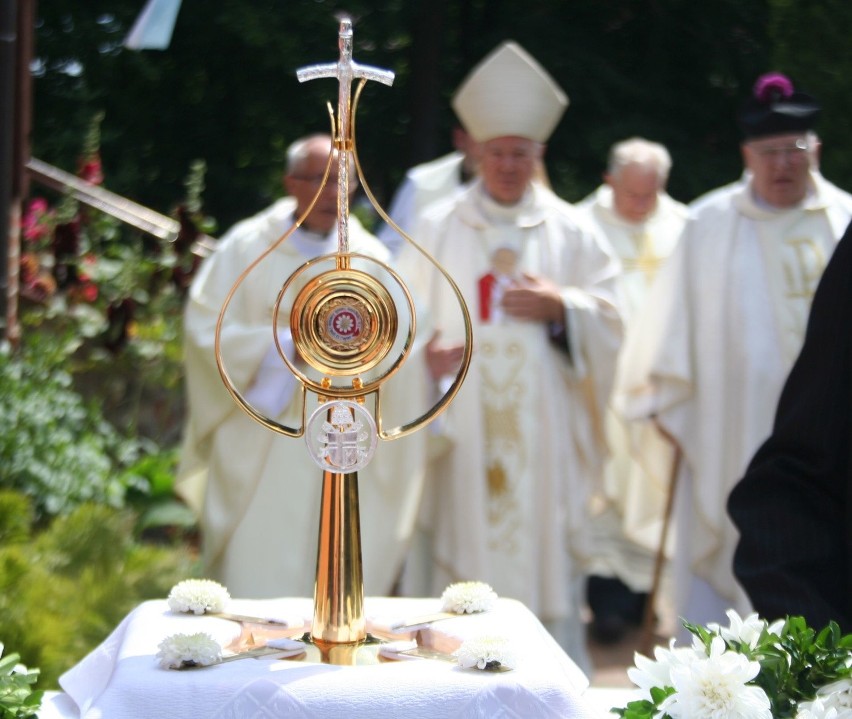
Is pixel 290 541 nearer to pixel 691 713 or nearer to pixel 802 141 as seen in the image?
pixel 802 141

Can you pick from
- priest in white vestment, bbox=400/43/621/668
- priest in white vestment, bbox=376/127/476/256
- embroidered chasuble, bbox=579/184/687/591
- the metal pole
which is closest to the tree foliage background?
priest in white vestment, bbox=376/127/476/256

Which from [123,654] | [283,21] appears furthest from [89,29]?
[123,654]

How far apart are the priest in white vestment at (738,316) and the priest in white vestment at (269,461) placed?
44.8 inches

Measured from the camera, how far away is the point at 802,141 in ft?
20.4

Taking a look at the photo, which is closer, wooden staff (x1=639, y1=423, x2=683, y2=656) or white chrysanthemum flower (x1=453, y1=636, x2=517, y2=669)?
white chrysanthemum flower (x1=453, y1=636, x2=517, y2=669)

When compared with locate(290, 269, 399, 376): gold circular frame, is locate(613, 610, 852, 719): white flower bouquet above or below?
below

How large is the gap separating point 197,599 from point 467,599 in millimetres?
387

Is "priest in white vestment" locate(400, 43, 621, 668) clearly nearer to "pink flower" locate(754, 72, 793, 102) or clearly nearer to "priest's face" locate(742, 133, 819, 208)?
"priest's face" locate(742, 133, 819, 208)

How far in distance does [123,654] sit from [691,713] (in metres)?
0.77

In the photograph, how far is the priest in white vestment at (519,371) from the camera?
6047mm

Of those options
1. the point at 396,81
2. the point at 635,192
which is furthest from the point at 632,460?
the point at 396,81

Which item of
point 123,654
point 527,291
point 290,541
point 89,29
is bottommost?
point 290,541

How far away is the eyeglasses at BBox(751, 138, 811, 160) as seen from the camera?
245 inches

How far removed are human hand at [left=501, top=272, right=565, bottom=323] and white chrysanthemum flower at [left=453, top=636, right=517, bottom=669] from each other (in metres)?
3.88
